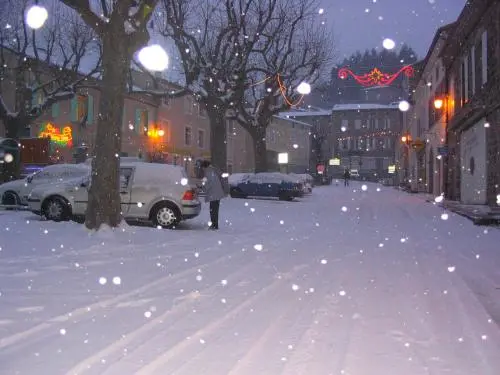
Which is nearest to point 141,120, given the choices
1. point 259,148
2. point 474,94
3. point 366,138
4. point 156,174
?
point 259,148

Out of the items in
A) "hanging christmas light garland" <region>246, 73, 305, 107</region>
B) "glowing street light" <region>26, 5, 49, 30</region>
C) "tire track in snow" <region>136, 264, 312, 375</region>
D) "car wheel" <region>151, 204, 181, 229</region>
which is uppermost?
"glowing street light" <region>26, 5, 49, 30</region>

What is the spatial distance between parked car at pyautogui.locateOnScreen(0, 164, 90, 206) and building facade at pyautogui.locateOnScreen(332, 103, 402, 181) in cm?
8139

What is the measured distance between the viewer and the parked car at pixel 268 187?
28.7 metres

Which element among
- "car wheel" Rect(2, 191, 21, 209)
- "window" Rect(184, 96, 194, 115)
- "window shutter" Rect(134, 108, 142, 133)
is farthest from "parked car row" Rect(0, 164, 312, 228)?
"window" Rect(184, 96, 194, 115)

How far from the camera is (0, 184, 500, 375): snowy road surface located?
423cm

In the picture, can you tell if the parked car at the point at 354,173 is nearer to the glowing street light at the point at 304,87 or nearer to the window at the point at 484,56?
the glowing street light at the point at 304,87

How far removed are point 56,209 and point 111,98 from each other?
139 inches

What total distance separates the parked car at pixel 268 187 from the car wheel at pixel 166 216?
15784 millimetres

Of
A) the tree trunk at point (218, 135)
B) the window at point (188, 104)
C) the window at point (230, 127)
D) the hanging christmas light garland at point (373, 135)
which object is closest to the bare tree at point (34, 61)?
the tree trunk at point (218, 135)

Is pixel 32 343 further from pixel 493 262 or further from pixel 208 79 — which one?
pixel 208 79

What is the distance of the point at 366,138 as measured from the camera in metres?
100

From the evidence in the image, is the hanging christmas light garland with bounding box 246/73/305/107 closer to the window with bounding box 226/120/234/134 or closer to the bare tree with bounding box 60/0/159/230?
the bare tree with bounding box 60/0/159/230

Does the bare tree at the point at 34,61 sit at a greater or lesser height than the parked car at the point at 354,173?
greater

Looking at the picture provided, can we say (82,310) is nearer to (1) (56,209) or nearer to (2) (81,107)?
(1) (56,209)
